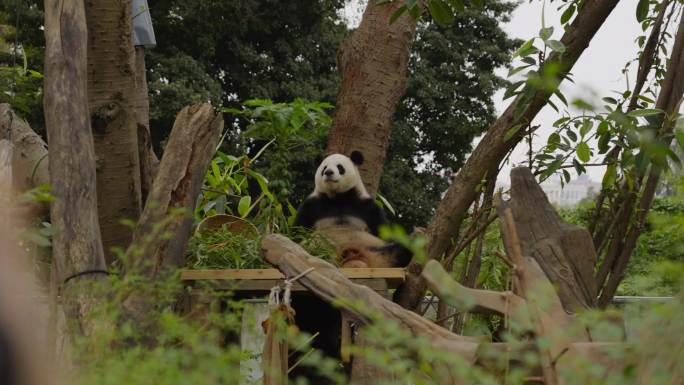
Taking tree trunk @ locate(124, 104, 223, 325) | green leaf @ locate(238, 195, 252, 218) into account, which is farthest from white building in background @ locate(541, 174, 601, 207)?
green leaf @ locate(238, 195, 252, 218)

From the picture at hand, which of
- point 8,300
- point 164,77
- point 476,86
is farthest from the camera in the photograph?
point 476,86

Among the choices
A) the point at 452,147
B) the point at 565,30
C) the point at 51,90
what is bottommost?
the point at 452,147

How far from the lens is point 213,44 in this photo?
1581 cm

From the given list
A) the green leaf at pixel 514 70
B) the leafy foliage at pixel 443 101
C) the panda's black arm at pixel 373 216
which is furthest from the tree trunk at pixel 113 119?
the leafy foliage at pixel 443 101

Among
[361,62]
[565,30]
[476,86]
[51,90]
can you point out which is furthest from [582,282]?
[476,86]

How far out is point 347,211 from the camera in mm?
5281

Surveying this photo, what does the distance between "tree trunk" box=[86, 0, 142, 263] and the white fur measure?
137 cm

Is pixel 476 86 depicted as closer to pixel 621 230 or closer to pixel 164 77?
pixel 164 77

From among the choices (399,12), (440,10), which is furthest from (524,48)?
(399,12)

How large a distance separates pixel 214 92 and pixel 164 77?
0.86m

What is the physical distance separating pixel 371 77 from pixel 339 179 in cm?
61

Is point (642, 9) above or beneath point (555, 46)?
above

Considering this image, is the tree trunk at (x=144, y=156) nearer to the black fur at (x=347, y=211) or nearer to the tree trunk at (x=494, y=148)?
the black fur at (x=347, y=211)

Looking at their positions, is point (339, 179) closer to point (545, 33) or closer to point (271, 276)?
point (271, 276)
